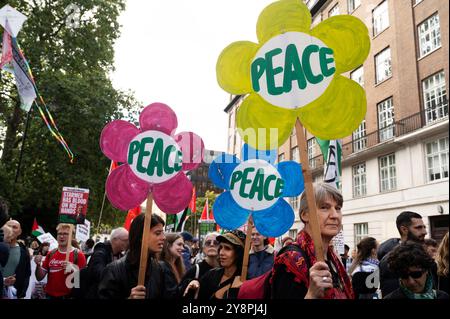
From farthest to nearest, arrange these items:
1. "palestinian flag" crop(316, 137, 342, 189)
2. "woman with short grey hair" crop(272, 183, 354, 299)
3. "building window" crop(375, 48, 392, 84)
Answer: "building window" crop(375, 48, 392, 84), "palestinian flag" crop(316, 137, 342, 189), "woman with short grey hair" crop(272, 183, 354, 299)

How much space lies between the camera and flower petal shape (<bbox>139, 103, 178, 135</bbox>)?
345 cm

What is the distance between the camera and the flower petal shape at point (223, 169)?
4371 millimetres

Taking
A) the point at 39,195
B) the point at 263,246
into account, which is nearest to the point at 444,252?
the point at 263,246

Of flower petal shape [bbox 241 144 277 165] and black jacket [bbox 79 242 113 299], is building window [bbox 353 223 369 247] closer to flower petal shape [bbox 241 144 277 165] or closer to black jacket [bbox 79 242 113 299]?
flower petal shape [bbox 241 144 277 165]

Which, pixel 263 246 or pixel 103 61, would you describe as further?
pixel 103 61

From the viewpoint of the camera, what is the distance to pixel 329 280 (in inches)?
67.7

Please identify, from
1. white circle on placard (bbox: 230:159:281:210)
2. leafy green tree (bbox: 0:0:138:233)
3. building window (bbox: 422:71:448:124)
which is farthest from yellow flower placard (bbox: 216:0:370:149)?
building window (bbox: 422:71:448:124)

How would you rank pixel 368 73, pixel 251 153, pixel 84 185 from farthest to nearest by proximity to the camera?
pixel 368 73 → pixel 84 185 → pixel 251 153

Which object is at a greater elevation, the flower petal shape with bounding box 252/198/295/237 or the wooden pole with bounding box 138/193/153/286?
the flower petal shape with bounding box 252/198/295/237

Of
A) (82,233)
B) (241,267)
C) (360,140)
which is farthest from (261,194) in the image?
(360,140)

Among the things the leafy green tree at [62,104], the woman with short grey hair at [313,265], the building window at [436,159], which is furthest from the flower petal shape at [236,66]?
the building window at [436,159]

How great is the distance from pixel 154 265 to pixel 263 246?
183 centimetres

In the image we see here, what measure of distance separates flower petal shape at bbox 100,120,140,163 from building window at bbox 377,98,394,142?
50.2 ft
